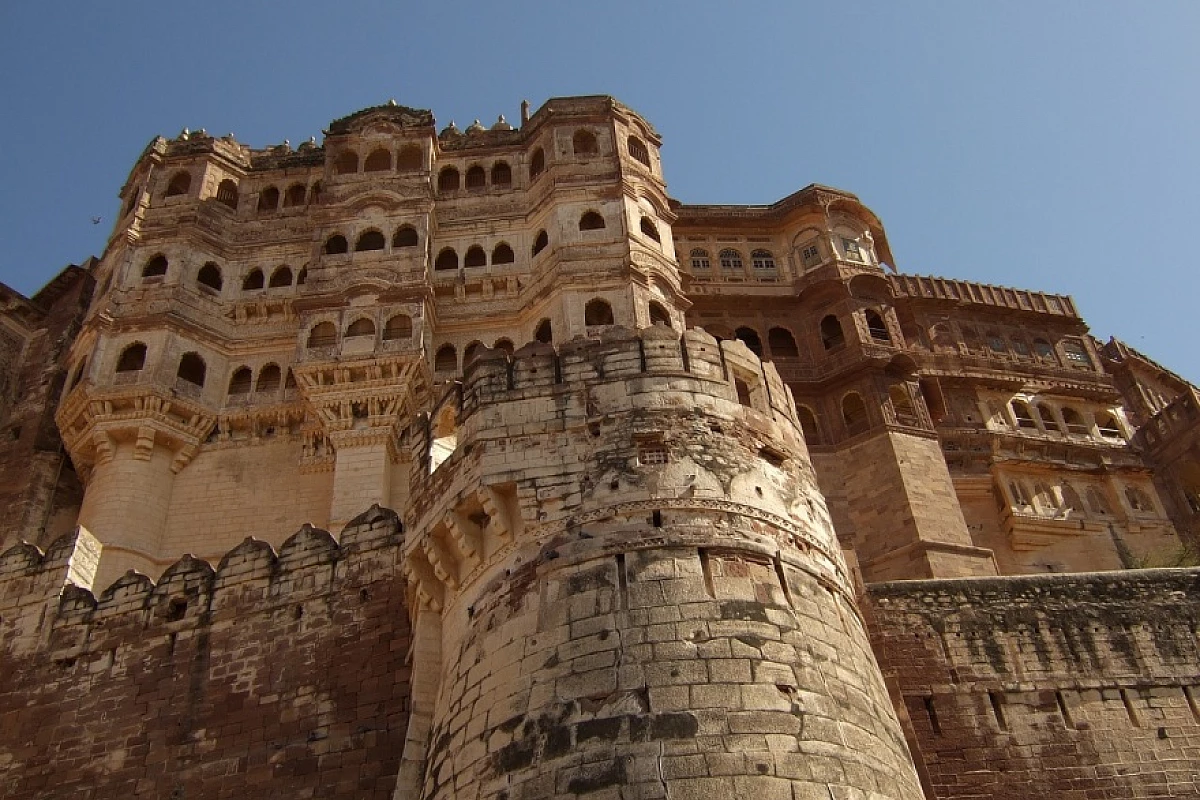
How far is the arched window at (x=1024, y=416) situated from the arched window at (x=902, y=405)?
14.4 feet

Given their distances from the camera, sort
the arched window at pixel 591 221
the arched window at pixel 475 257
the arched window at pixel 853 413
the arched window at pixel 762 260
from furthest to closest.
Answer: the arched window at pixel 762 260 → the arched window at pixel 853 413 → the arched window at pixel 475 257 → the arched window at pixel 591 221

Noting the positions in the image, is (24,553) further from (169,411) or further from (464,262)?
(464,262)

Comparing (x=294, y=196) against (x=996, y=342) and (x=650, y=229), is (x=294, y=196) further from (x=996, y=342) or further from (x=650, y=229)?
(x=996, y=342)

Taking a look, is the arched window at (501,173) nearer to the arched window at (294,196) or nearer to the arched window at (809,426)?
the arched window at (294,196)

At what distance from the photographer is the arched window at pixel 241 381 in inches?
1067

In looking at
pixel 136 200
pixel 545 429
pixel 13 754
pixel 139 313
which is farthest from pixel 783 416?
pixel 136 200

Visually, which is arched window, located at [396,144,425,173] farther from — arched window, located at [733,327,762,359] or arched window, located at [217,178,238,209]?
arched window, located at [733,327,762,359]

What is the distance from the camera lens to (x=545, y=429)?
1145 cm

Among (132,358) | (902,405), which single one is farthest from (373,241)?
(902,405)

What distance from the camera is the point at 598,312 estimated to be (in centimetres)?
2678

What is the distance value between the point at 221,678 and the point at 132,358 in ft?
49.0

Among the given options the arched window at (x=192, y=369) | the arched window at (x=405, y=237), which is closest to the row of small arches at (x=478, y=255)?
the arched window at (x=405, y=237)

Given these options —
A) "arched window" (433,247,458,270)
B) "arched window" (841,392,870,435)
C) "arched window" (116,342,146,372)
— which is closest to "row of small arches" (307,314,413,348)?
"arched window" (433,247,458,270)

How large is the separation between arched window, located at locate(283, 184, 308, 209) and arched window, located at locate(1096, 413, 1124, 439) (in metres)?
Result: 24.1
